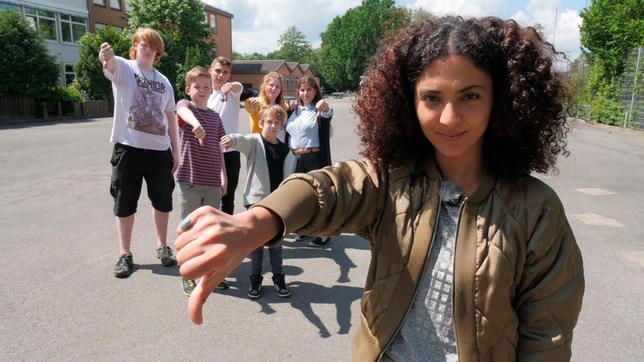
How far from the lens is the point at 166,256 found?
469 cm

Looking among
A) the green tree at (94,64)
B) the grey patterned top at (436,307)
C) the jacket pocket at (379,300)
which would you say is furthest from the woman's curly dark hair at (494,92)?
the green tree at (94,64)

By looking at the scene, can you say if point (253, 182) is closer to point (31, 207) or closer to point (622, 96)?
point (31, 207)

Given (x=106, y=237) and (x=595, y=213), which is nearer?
(x=106, y=237)

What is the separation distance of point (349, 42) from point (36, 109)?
212 feet

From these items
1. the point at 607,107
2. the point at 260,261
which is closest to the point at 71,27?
the point at 607,107

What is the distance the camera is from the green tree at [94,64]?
91.3ft

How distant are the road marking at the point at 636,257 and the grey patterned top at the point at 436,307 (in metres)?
4.69

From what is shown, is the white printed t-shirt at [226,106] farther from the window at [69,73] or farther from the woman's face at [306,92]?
the window at [69,73]

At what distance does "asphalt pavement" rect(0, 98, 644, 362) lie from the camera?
321cm

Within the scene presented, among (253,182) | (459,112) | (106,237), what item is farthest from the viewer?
(106,237)

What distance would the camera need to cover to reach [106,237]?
5.51 metres

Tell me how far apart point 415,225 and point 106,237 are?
507cm

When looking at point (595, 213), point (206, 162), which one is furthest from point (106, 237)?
point (595, 213)

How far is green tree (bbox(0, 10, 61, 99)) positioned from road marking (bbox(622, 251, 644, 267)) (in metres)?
26.2
